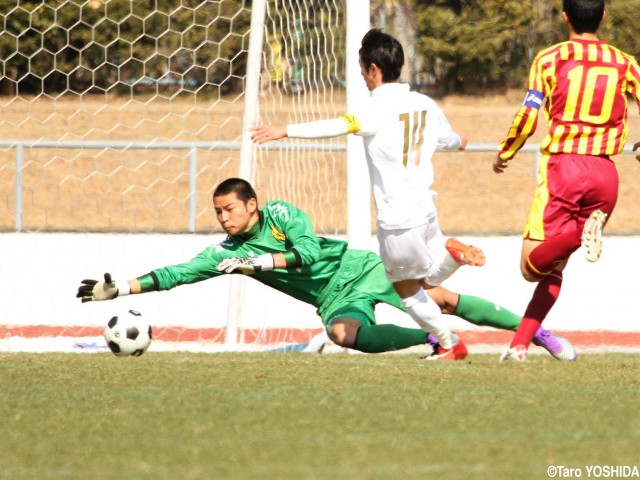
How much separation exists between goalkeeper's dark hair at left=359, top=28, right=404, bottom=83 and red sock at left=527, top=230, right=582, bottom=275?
3.87 ft

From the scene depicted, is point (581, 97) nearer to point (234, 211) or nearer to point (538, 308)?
point (538, 308)

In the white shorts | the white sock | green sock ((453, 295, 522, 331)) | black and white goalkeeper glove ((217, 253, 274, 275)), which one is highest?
the white shorts

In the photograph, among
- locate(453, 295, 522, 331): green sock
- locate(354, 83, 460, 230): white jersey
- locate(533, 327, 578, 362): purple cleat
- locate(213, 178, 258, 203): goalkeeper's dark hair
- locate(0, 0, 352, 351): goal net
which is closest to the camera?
locate(354, 83, 460, 230): white jersey

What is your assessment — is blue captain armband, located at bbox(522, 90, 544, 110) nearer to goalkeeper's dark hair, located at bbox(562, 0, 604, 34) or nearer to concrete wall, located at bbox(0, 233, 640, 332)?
goalkeeper's dark hair, located at bbox(562, 0, 604, 34)

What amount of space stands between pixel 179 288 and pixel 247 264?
385 centimetres

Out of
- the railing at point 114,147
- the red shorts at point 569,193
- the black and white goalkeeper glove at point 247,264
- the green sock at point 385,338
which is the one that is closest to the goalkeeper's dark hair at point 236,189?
the black and white goalkeeper glove at point 247,264

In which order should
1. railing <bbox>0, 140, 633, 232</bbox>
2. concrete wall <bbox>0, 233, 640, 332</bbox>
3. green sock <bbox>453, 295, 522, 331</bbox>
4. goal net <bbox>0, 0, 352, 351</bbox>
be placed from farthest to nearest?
railing <bbox>0, 140, 633, 232</bbox> < concrete wall <bbox>0, 233, 640, 332</bbox> < goal net <bbox>0, 0, 352, 351</bbox> < green sock <bbox>453, 295, 522, 331</bbox>

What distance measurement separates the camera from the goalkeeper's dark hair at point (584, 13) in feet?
20.3

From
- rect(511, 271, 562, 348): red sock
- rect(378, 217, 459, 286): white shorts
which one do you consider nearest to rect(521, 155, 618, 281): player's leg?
rect(511, 271, 562, 348): red sock

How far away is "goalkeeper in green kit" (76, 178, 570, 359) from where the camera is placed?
267 inches

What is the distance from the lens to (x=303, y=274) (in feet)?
23.7

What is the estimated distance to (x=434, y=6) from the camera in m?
29.3

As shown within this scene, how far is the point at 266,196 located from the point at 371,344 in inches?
116

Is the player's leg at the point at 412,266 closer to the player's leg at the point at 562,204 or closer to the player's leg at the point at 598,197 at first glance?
the player's leg at the point at 562,204
